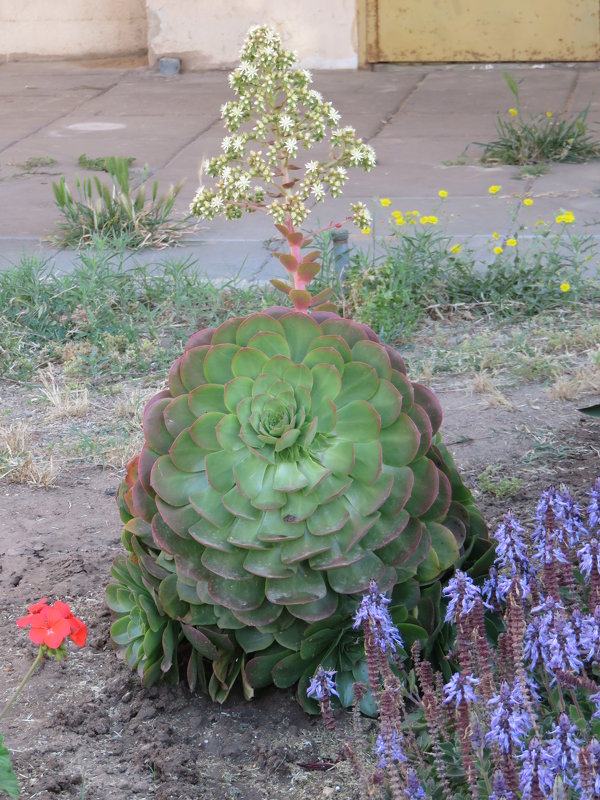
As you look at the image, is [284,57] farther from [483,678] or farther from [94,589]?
[483,678]

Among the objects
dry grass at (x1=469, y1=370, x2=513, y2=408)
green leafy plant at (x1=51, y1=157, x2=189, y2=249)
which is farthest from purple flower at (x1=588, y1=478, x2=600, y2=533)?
green leafy plant at (x1=51, y1=157, x2=189, y2=249)

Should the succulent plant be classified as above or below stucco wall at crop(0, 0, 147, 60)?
below

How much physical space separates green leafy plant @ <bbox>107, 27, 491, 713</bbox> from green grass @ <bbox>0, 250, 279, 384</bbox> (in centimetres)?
208

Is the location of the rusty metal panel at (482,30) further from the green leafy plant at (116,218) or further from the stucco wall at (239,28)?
the green leafy plant at (116,218)

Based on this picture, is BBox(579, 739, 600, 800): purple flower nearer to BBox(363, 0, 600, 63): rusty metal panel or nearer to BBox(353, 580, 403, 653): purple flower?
BBox(353, 580, 403, 653): purple flower

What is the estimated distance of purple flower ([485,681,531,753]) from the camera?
1.66 meters

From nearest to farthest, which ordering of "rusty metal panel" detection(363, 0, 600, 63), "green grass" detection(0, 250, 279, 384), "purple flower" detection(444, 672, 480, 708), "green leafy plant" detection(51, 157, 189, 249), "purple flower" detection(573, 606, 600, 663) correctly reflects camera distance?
"purple flower" detection(444, 672, 480, 708) < "purple flower" detection(573, 606, 600, 663) < "green grass" detection(0, 250, 279, 384) < "green leafy plant" detection(51, 157, 189, 249) < "rusty metal panel" detection(363, 0, 600, 63)

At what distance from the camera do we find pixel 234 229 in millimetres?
6211

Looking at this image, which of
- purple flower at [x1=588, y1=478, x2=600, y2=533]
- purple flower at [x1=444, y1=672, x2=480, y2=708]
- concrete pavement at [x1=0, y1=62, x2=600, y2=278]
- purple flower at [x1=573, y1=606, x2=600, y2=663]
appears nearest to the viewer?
purple flower at [x1=444, y1=672, x2=480, y2=708]

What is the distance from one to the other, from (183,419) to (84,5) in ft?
35.0

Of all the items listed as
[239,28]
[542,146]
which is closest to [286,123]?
[542,146]

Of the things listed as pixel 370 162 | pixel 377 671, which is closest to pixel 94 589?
pixel 377 671

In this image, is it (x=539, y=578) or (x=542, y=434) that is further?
(x=542, y=434)

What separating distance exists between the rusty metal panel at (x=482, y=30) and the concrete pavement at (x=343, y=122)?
0.18 metres
